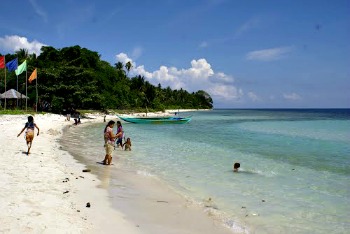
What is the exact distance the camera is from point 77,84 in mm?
54531

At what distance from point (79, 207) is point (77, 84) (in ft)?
165

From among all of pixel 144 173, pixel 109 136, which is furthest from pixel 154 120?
pixel 144 173

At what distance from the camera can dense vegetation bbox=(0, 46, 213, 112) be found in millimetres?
53500

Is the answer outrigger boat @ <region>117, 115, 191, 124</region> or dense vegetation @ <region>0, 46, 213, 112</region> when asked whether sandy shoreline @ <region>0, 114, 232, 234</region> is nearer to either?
outrigger boat @ <region>117, 115, 191, 124</region>

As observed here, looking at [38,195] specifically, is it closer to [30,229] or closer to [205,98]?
[30,229]

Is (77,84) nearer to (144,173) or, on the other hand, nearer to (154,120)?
(154,120)

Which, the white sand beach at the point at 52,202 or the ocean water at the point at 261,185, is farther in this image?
the ocean water at the point at 261,185

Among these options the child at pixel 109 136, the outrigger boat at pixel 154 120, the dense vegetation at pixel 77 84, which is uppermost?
the dense vegetation at pixel 77 84

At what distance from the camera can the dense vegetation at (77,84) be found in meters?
53.5

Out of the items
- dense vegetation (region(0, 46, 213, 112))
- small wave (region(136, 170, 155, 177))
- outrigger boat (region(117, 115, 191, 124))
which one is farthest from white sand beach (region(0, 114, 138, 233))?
dense vegetation (region(0, 46, 213, 112))

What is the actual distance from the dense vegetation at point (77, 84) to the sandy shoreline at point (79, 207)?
148 ft

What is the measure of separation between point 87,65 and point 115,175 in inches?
2362

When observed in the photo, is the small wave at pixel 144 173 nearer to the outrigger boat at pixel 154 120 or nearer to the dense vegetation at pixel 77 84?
the outrigger boat at pixel 154 120

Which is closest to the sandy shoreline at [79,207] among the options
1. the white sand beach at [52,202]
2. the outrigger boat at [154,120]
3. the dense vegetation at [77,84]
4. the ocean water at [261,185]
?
the white sand beach at [52,202]
